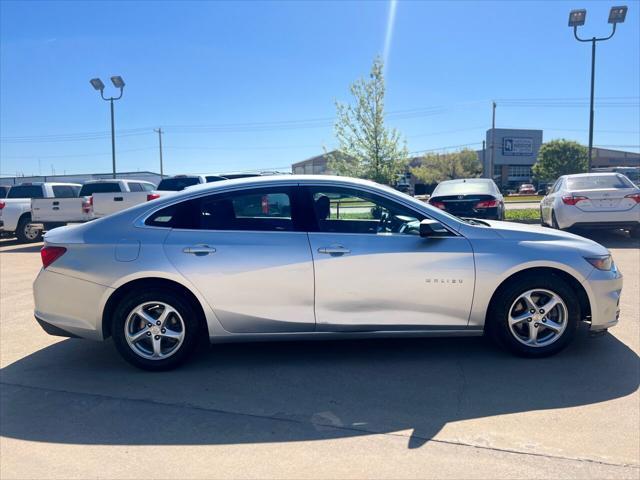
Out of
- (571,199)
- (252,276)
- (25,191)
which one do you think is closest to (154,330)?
(252,276)

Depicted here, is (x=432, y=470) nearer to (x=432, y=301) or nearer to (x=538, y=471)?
(x=538, y=471)

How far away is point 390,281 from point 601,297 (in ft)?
5.88

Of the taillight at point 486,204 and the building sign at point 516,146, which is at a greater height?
the building sign at point 516,146

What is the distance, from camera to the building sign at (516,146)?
2876 inches

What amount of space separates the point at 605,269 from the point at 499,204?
6.43 meters

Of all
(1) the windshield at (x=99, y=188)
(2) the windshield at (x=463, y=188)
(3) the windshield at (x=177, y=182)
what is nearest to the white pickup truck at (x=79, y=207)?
(3) the windshield at (x=177, y=182)

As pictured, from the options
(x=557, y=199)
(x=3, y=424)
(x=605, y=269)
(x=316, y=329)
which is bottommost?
(x=3, y=424)

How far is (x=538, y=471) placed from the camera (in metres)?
2.69

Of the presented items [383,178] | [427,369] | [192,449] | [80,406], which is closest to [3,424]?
[80,406]

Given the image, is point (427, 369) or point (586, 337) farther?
point (586, 337)

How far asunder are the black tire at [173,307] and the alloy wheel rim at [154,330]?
24 mm

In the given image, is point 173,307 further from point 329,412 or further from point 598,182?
point 598,182

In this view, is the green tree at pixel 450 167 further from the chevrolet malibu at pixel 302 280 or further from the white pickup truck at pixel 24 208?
the chevrolet malibu at pixel 302 280

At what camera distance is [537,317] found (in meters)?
4.18
